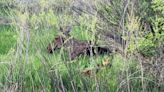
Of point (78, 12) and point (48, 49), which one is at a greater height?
point (78, 12)

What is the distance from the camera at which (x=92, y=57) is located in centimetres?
326

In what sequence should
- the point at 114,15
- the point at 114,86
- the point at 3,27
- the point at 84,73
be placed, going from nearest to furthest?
the point at 114,86 < the point at 84,73 < the point at 114,15 < the point at 3,27

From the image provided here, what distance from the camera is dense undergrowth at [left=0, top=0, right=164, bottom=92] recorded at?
11.3 feet

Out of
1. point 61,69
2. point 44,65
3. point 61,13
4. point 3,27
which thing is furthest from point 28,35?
point 3,27

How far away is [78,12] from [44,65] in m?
1.15

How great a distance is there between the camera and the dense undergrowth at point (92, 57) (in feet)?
11.3

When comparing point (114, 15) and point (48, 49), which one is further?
point (48, 49)

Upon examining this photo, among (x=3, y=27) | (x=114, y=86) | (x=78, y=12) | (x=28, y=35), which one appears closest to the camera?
(x=28, y=35)

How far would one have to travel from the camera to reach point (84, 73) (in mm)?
4027

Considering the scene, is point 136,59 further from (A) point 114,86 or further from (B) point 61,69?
(B) point 61,69

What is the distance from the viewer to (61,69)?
13.5 ft

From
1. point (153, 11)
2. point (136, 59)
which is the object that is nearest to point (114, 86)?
point (136, 59)

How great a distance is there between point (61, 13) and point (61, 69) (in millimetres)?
618

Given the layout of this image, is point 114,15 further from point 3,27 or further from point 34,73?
point 3,27
